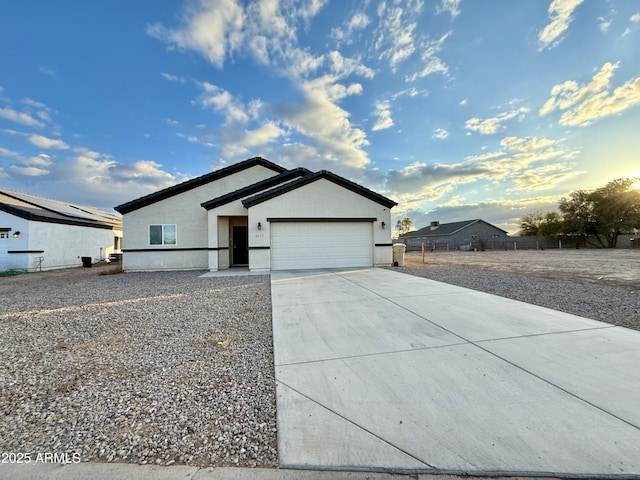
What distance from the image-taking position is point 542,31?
30.6 ft

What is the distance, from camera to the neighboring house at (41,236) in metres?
14.1

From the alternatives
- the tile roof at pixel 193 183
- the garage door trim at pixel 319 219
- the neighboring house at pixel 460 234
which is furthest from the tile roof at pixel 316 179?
the neighboring house at pixel 460 234

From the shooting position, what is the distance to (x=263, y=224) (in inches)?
486

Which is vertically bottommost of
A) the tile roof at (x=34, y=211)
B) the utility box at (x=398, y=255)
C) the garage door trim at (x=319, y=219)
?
the utility box at (x=398, y=255)

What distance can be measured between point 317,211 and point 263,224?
105 inches

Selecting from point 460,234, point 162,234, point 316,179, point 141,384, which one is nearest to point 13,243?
point 162,234

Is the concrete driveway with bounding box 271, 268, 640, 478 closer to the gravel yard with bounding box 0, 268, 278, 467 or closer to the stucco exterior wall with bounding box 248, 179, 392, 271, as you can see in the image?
the gravel yard with bounding box 0, 268, 278, 467

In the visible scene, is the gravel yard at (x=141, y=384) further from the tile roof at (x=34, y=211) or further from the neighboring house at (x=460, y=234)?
the neighboring house at (x=460, y=234)

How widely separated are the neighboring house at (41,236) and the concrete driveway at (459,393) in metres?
17.8

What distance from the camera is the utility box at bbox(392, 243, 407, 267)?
45.0 feet

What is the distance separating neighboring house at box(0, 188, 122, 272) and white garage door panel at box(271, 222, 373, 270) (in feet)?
45.3

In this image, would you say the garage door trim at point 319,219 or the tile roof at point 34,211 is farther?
the tile roof at point 34,211

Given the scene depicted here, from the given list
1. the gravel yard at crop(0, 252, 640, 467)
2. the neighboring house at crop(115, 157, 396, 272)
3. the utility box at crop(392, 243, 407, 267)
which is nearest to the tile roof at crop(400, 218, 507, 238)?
the utility box at crop(392, 243, 407, 267)

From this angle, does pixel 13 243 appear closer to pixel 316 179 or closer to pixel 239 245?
pixel 239 245
